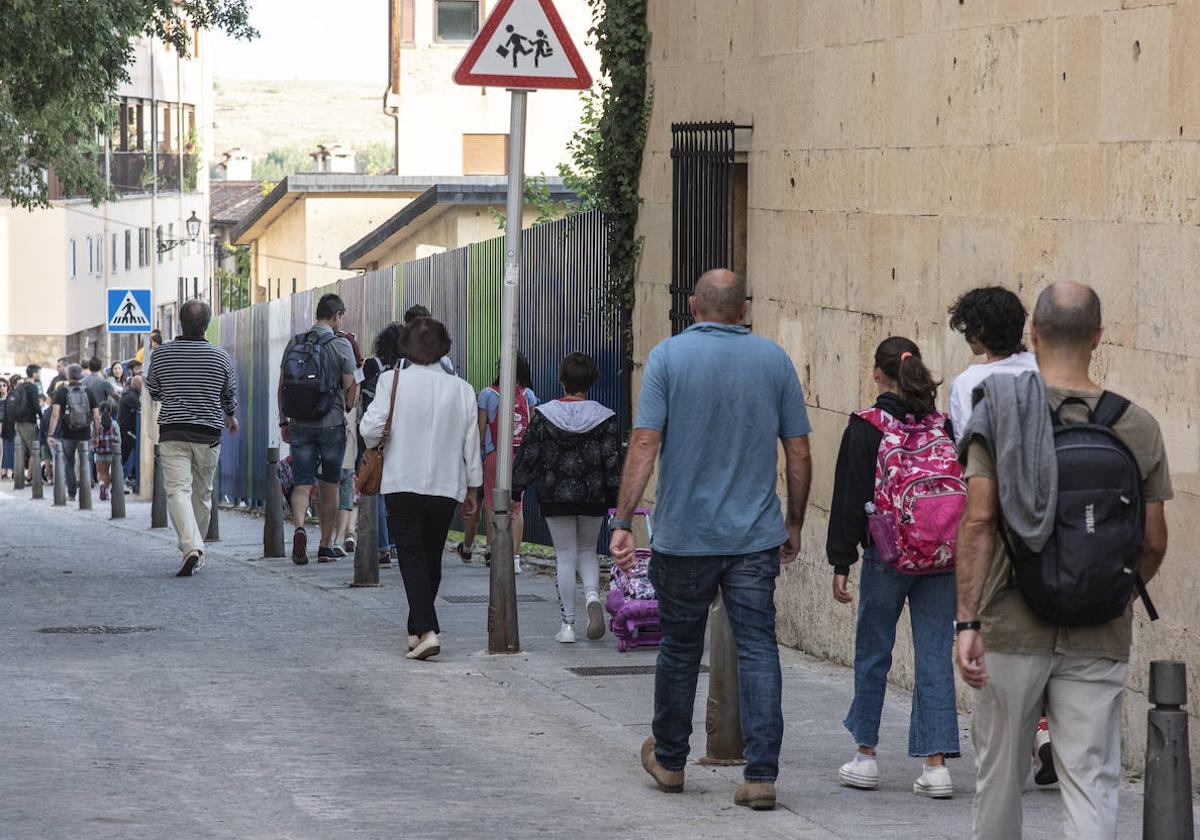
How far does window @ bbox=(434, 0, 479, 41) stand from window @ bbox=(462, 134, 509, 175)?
8.99ft

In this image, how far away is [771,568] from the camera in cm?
687

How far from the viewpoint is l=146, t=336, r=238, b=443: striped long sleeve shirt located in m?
13.8

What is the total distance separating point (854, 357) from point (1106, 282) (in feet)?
7.88

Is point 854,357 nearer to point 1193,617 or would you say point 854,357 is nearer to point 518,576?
point 1193,617

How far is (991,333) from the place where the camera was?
262 inches

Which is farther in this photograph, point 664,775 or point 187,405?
point 187,405

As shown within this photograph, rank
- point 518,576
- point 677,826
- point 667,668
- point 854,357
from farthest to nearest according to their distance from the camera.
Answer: point 518,576 → point 854,357 → point 667,668 → point 677,826

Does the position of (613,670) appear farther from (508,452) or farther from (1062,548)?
(1062,548)

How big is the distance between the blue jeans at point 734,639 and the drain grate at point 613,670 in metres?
2.59

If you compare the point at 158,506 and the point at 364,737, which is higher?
the point at 364,737

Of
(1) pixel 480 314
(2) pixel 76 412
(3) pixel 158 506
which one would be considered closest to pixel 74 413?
(2) pixel 76 412

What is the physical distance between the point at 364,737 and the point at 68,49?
31.5ft

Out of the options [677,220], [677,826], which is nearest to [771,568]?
[677,826]

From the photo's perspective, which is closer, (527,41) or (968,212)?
(968,212)
